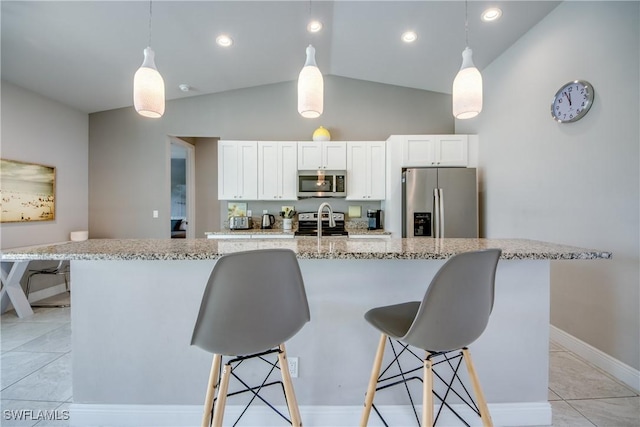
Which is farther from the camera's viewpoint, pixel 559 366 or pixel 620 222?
pixel 559 366

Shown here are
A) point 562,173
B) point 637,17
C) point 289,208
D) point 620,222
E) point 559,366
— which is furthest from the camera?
point 289,208

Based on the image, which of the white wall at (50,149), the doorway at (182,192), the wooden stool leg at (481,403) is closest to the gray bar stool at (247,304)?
the wooden stool leg at (481,403)

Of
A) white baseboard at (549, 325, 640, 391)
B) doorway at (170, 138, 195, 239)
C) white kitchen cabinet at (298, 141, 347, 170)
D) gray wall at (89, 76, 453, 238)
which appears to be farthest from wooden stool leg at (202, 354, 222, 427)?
doorway at (170, 138, 195, 239)

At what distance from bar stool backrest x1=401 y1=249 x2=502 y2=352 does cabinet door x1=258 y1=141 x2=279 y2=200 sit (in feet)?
9.89

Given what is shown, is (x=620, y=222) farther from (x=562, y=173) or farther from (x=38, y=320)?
(x=38, y=320)

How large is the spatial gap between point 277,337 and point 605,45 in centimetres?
292

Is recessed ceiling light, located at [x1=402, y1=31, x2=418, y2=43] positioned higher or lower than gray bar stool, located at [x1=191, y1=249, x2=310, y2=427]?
higher

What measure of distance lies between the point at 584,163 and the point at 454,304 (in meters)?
2.06

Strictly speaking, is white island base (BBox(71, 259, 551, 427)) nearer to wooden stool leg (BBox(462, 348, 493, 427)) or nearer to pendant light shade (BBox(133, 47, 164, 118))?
wooden stool leg (BBox(462, 348, 493, 427))

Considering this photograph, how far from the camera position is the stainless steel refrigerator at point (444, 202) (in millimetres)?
3256

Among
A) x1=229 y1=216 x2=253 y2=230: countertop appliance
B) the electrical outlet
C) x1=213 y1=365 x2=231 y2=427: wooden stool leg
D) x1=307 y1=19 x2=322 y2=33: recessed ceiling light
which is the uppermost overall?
x1=307 y1=19 x2=322 y2=33: recessed ceiling light

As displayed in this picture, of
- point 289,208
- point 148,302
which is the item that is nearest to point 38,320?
point 148,302

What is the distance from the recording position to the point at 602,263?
199cm

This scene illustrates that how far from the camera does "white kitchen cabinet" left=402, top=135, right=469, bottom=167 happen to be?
3.54 metres
